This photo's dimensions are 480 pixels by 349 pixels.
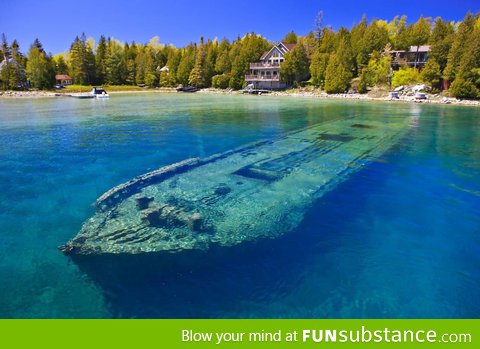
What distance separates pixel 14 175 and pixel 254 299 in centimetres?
1154

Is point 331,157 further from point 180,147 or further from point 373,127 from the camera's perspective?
point 373,127

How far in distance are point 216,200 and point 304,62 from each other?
2602 inches

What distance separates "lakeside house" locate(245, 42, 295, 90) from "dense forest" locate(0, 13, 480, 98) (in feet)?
8.46

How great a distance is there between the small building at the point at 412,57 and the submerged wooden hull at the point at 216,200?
5666 centimetres

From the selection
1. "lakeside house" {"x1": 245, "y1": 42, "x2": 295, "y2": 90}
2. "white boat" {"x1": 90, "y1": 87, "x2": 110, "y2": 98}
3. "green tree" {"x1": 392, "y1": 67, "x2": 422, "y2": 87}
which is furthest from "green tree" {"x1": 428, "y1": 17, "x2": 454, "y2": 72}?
"white boat" {"x1": 90, "y1": 87, "x2": 110, "y2": 98}

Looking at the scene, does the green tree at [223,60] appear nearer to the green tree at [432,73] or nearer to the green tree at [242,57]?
the green tree at [242,57]

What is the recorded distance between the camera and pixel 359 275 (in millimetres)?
6070

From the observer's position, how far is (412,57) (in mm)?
63594

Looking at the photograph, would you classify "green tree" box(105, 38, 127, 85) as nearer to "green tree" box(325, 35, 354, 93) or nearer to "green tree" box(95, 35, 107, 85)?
"green tree" box(95, 35, 107, 85)

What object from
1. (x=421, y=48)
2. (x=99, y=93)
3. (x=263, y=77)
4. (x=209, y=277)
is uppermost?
(x=421, y=48)

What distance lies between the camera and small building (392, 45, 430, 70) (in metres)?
62.0

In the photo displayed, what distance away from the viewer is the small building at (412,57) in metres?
62.0

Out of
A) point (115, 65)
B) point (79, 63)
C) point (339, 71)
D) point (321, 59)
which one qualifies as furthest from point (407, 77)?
point (79, 63)

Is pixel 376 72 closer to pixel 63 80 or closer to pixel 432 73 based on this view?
pixel 432 73
